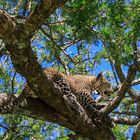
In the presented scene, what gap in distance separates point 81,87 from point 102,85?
0.90m

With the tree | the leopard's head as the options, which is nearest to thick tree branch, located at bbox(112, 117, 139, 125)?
the tree

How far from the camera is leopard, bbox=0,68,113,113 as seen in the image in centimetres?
651

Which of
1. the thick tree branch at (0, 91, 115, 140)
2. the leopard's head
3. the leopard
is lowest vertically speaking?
the thick tree branch at (0, 91, 115, 140)

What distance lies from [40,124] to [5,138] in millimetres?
1220

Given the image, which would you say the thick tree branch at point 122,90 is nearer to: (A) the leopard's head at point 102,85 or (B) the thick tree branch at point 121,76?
(B) the thick tree branch at point 121,76

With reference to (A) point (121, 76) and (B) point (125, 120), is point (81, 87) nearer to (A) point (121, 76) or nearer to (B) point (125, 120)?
(A) point (121, 76)

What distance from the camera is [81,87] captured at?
8227 mm

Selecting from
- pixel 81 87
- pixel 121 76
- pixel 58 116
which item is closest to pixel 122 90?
pixel 58 116

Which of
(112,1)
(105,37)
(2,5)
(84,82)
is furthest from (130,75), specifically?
(84,82)

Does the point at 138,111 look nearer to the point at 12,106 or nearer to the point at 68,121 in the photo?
the point at 68,121

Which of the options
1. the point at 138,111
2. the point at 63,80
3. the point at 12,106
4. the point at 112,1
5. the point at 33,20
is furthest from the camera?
the point at 63,80

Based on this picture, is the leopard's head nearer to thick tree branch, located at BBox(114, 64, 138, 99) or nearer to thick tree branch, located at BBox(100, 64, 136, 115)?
thick tree branch, located at BBox(114, 64, 138, 99)

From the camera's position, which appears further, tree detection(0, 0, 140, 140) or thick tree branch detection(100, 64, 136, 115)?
thick tree branch detection(100, 64, 136, 115)

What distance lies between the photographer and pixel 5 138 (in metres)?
7.68
